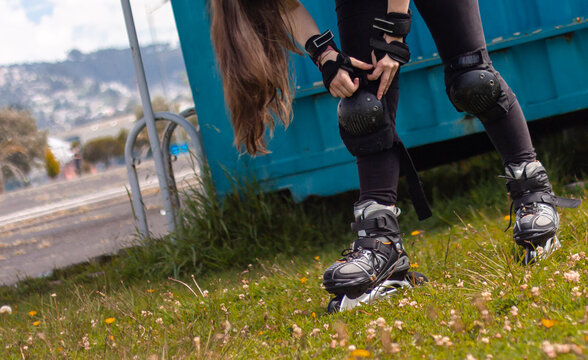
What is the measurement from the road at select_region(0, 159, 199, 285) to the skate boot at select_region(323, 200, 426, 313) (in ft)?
6.28

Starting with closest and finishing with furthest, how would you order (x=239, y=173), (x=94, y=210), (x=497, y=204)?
1. (x=497, y=204)
2. (x=239, y=173)
3. (x=94, y=210)

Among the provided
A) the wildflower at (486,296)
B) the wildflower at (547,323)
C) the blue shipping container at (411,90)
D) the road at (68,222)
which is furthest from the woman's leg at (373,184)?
the road at (68,222)

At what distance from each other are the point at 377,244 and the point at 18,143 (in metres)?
4.55

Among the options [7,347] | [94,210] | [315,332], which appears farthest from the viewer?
[94,210]

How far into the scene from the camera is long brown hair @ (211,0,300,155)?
1832 millimetres

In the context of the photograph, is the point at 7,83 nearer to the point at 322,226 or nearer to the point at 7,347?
the point at 322,226

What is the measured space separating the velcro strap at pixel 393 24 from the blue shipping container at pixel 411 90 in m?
1.60

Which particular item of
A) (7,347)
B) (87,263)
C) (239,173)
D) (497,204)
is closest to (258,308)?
(7,347)

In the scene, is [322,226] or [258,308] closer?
[258,308]

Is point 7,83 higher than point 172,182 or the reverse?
higher

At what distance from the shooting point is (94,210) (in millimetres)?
5113

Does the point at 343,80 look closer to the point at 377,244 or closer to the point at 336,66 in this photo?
the point at 336,66

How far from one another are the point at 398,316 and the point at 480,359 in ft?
1.32

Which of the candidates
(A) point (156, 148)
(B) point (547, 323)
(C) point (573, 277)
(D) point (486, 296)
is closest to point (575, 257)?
(C) point (573, 277)
